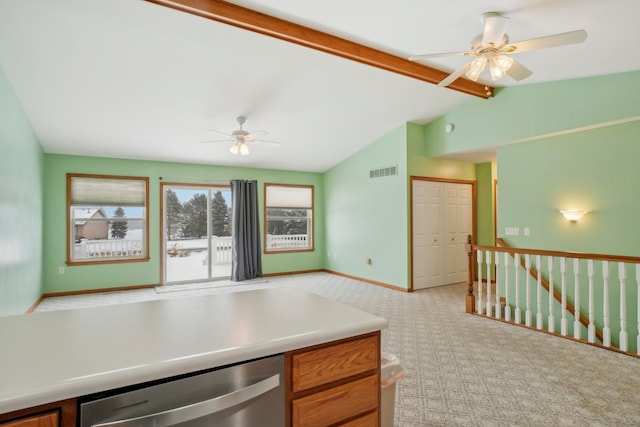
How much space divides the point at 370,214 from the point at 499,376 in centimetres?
426

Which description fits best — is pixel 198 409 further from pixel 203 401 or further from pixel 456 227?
pixel 456 227

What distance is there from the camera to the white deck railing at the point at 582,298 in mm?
3352

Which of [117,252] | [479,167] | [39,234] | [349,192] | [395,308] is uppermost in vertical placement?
[479,167]

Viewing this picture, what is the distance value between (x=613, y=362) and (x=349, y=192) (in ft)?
16.9

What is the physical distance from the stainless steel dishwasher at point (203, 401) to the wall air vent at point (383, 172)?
17.9 ft

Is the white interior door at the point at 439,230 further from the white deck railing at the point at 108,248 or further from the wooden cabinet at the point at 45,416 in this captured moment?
the wooden cabinet at the point at 45,416

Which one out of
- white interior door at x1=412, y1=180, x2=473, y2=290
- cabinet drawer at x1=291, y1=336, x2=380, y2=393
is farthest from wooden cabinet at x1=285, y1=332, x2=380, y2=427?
white interior door at x1=412, y1=180, x2=473, y2=290

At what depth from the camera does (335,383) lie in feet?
4.08

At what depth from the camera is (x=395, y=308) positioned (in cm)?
490

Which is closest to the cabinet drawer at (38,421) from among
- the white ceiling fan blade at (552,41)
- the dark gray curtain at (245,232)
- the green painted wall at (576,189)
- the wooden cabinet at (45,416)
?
the wooden cabinet at (45,416)

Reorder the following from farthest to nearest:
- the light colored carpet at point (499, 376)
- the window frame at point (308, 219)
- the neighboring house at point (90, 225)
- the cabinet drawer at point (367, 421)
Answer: the window frame at point (308, 219), the neighboring house at point (90, 225), the light colored carpet at point (499, 376), the cabinet drawer at point (367, 421)

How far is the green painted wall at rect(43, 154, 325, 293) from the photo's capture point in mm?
5781

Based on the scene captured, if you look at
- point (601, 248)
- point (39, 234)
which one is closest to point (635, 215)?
point (601, 248)

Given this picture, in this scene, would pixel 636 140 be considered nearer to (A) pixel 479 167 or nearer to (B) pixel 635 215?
(B) pixel 635 215
